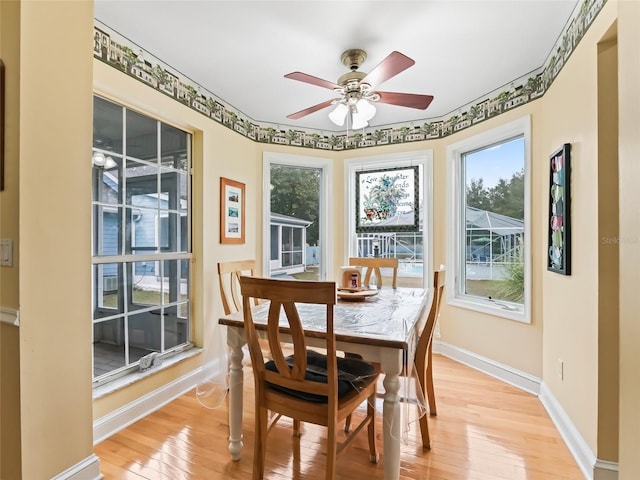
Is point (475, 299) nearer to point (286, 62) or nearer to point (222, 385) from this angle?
point (222, 385)

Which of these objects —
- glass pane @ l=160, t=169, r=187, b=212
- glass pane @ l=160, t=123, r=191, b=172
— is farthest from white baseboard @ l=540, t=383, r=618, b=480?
glass pane @ l=160, t=123, r=191, b=172

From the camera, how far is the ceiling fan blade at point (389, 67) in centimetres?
171

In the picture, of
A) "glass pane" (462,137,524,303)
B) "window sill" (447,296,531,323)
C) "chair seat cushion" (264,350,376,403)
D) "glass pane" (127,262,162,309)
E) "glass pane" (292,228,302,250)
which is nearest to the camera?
"chair seat cushion" (264,350,376,403)

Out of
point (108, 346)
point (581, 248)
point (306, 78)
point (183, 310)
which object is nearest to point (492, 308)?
point (581, 248)

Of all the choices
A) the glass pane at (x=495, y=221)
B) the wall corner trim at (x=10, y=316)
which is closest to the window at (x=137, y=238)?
the wall corner trim at (x=10, y=316)

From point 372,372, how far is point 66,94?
2.05 m

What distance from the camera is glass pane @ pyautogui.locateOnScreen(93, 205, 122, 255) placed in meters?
2.09

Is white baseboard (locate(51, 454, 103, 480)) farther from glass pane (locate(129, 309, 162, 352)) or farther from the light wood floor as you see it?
glass pane (locate(129, 309, 162, 352))


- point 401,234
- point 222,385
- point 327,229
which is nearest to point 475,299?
point 401,234

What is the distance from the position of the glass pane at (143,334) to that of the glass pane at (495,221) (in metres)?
2.95

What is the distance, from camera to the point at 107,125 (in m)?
2.15

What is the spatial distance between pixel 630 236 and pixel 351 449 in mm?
1723

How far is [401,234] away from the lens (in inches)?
148

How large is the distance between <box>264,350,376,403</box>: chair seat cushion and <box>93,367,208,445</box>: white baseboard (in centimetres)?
116
